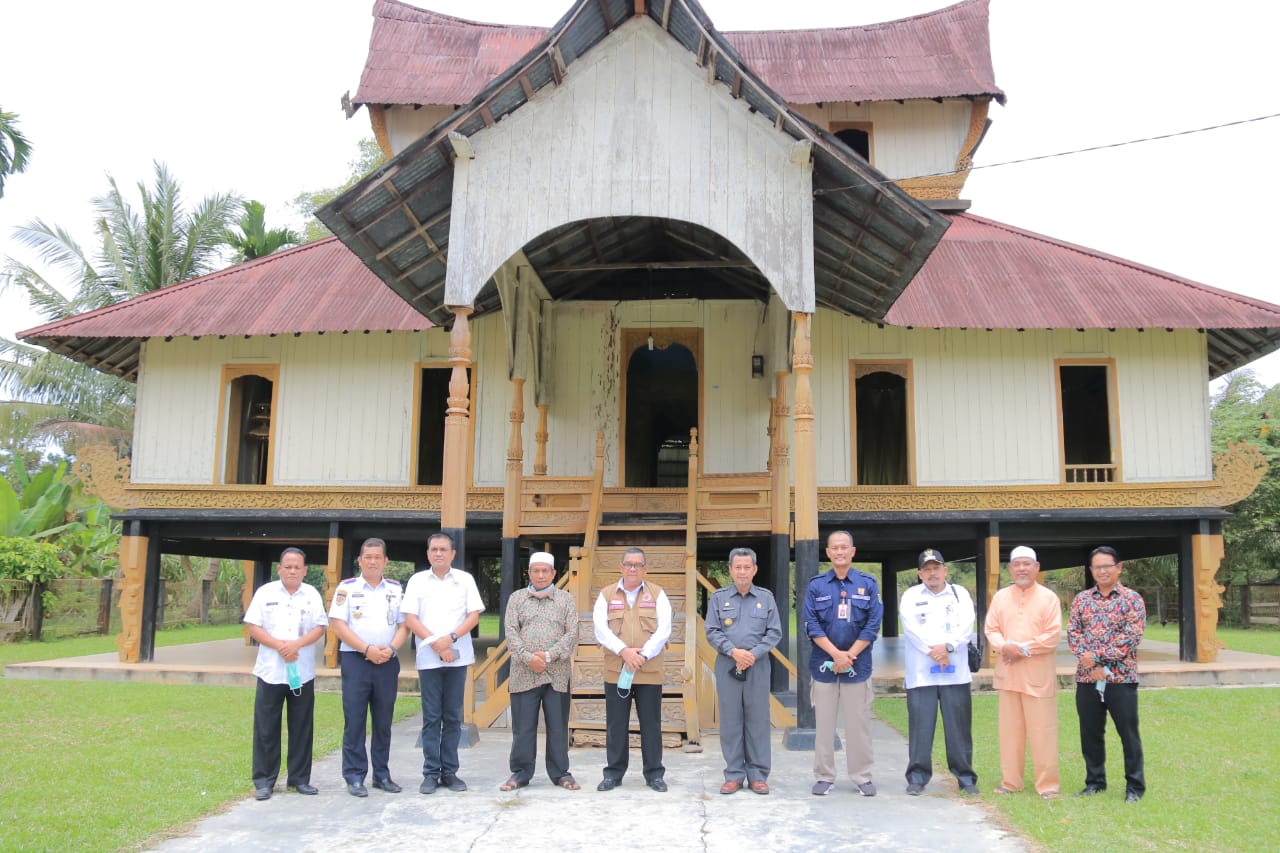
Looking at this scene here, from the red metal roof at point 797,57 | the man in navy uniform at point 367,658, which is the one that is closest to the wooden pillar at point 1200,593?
the red metal roof at point 797,57

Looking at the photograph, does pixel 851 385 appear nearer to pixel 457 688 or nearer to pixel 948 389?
pixel 948 389

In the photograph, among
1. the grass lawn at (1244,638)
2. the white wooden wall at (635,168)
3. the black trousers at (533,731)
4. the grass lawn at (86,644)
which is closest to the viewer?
the black trousers at (533,731)

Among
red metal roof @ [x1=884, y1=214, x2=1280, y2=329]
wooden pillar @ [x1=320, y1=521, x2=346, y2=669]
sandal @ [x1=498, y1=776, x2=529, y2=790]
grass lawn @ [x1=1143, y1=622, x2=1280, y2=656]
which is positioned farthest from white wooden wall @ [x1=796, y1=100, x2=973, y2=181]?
sandal @ [x1=498, y1=776, x2=529, y2=790]

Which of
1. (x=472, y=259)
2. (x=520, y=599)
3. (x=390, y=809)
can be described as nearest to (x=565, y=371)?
(x=472, y=259)

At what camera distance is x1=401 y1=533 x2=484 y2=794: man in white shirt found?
276 inches

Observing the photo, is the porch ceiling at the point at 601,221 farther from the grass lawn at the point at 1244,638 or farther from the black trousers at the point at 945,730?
the grass lawn at the point at 1244,638

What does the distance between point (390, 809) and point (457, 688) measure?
93cm

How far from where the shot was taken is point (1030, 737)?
6855 mm

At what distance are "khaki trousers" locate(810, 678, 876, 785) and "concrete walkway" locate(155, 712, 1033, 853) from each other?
175 millimetres

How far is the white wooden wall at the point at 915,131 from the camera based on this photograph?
688 inches

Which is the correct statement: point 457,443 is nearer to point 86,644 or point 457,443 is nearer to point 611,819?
point 611,819

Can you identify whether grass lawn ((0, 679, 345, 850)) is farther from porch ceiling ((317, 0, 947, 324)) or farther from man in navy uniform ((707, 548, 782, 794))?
porch ceiling ((317, 0, 947, 324))

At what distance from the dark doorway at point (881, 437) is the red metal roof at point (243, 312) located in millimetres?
9672

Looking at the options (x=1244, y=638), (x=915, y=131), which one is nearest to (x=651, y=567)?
(x=915, y=131)
